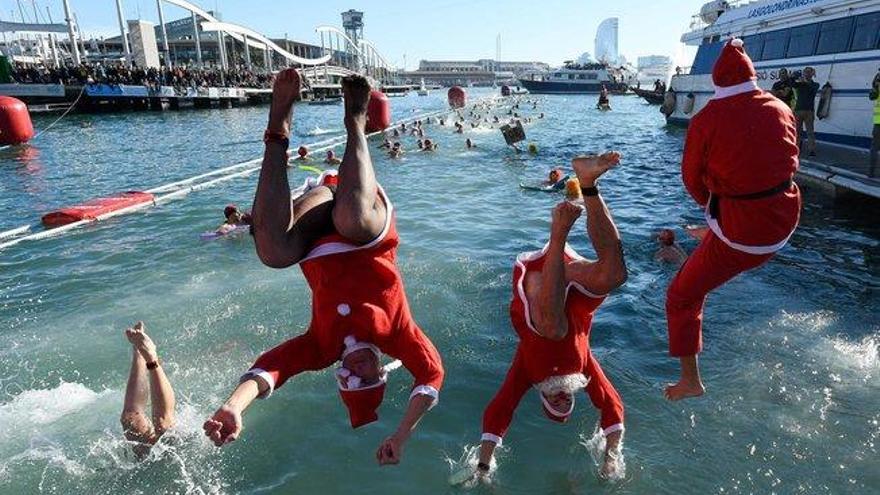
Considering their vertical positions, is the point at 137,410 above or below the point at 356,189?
below

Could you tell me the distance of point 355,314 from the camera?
329cm

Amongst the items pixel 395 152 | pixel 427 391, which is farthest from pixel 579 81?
pixel 427 391

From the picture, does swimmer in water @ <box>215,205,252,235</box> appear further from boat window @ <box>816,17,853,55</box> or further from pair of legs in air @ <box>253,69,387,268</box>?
boat window @ <box>816,17,853,55</box>

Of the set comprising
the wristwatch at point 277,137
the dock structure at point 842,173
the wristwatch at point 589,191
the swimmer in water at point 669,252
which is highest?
the wristwatch at point 277,137

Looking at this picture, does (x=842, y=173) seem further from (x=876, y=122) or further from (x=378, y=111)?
(x=378, y=111)

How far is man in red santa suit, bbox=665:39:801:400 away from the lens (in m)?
3.53

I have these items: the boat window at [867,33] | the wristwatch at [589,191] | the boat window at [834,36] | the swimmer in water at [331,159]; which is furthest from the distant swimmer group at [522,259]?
the boat window at [834,36]

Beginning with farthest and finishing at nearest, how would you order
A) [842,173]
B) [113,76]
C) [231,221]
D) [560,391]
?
[113,76] < [842,173] < [231,221] < [560,391]

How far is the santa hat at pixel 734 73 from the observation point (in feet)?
11.8

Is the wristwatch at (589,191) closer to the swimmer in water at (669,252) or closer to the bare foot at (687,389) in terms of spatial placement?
the bare foot at (687,389)

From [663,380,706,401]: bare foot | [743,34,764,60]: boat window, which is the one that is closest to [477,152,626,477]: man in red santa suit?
[663,380,706,401]: bare foot

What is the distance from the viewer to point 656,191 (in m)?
16.2

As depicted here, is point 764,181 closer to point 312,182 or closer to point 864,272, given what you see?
point 312,182

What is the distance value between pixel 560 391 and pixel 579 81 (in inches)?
3455
